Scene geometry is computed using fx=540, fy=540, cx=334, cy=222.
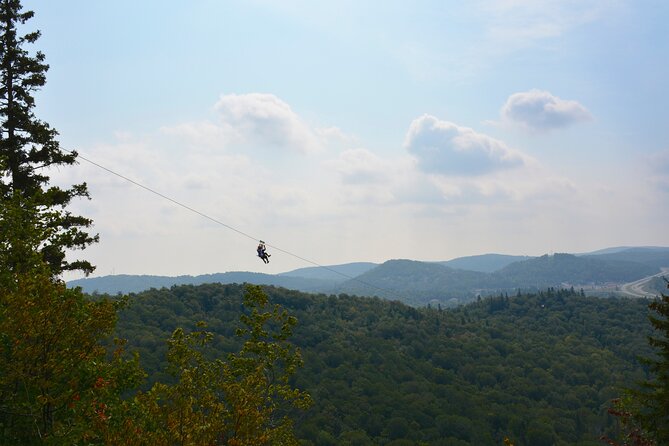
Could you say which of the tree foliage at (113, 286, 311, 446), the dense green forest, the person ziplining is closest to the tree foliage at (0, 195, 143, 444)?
the tree foliage at (113, 286, 311, 446)

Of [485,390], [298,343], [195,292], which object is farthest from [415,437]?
[195,292]

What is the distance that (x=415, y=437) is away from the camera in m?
125

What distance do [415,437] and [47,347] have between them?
12531cm

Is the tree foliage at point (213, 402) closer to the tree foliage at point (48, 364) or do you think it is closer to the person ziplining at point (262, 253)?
the tree foliage at point (48, 364)

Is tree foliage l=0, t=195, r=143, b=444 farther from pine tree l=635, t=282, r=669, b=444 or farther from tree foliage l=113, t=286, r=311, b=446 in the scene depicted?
pine tree l=635, t=282, r=669, b=444

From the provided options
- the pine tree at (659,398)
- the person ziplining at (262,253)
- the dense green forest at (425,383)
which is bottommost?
the dense green forest at (425,383)

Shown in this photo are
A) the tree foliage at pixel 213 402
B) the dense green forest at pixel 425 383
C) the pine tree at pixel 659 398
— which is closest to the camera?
the tree foliage at pixel 213 402

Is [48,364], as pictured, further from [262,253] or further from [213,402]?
[262,253]

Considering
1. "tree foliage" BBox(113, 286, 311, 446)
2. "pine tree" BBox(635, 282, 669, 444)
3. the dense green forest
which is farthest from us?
the dense green forest

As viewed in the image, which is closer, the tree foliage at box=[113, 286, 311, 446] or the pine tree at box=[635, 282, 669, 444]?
the tree foliage at box=[113, 286, 311, 446]

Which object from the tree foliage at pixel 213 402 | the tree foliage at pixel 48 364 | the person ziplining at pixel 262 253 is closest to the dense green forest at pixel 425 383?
the person ziplining at pixel 262 253

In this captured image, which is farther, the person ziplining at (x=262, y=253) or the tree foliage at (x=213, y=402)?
the person ziplining at (x=262, y=253)

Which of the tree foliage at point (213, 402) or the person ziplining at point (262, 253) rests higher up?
the person ziplining at point (262, 253)

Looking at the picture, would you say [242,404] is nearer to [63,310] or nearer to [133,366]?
[63,310]
